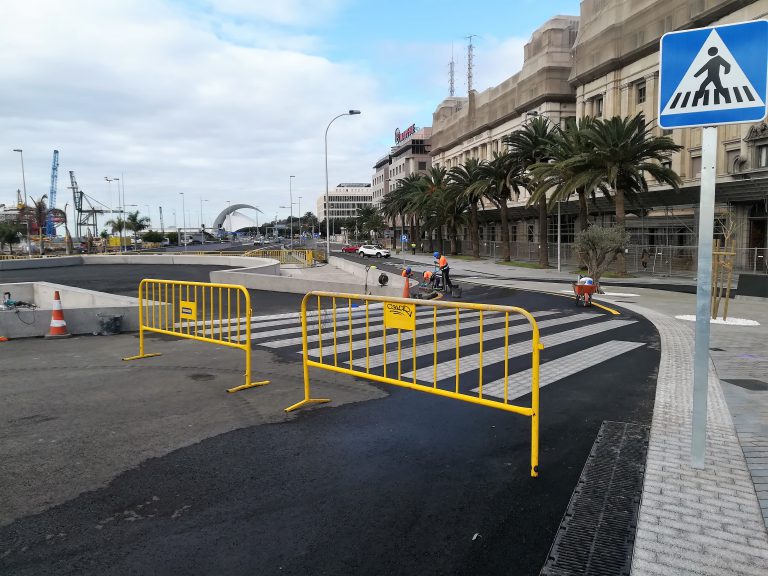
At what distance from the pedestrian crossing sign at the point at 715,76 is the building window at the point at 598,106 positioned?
161 feet

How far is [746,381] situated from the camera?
7379 millimetres

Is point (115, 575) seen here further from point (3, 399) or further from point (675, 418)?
point (675, 418)

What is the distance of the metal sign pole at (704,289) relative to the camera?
14.1 feet

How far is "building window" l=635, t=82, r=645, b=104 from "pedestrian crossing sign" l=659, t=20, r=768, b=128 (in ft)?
147

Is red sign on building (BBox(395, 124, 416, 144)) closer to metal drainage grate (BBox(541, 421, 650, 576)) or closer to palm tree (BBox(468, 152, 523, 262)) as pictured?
palm tree (BBox(468, 152, 523, 262))

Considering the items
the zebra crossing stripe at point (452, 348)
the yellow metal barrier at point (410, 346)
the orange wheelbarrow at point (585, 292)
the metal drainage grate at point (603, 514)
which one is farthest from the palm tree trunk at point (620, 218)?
the metal drainage grate at point (603, 514)

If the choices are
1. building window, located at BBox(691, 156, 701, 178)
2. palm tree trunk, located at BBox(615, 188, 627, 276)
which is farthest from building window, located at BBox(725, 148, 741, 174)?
palm tree trunk, located at BBox(615, 188, 627, 276)

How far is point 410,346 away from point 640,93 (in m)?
43.0

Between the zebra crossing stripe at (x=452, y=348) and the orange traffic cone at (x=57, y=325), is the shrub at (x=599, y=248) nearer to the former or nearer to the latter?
the zebra crossing stripe at (x=452, y=348)

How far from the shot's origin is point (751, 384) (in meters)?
7.21

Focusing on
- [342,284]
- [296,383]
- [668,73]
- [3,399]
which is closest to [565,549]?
→ [668,73]

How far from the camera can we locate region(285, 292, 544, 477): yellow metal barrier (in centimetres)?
517

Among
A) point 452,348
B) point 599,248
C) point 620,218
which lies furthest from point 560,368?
point 620,218

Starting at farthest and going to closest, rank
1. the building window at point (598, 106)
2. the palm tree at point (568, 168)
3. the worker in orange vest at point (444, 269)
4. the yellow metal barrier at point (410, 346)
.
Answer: the building window at point (598, 106)
the palm tree at point (568, 168)
the worker in orange vest at point (444, 269)
the yellow metal barrier at point (410, 346)
